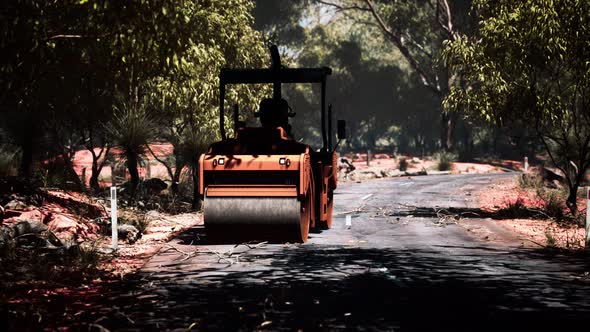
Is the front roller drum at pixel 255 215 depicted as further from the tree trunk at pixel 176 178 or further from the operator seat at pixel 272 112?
the tree trunk at pixel 176 178

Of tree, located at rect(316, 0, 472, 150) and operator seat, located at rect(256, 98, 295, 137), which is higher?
tree, located at rect(316, 0, 472, 150)

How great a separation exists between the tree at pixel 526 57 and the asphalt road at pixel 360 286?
5.00 meters

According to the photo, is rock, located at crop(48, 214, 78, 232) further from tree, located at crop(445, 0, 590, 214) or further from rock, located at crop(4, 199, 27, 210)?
tree, located at crop(445, 0, 590, 214)

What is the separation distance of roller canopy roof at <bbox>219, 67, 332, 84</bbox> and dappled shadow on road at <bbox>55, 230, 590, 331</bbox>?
3283mm

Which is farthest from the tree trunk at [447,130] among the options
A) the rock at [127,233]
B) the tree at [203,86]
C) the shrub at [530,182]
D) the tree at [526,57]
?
the rock at [127,233]

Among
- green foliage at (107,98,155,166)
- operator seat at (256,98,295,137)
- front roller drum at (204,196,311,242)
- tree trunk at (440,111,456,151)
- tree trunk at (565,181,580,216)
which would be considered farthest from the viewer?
tree trunk at (440,111,456,151)

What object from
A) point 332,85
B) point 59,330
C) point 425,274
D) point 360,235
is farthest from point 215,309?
point 332,85

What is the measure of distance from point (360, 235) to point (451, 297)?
22.0 feet

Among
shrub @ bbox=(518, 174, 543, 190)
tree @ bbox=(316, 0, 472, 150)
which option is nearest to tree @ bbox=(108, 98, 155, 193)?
shrub @ bbox=(518, 174, 543, 190)

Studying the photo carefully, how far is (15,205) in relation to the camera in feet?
45.4

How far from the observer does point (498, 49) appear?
18.6 m

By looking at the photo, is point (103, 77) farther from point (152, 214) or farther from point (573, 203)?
point (573, 203)

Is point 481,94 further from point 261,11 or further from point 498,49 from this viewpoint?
point 261,11

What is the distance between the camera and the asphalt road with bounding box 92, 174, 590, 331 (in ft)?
25.1
